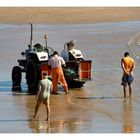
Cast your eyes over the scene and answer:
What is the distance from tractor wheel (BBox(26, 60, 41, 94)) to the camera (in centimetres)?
2098

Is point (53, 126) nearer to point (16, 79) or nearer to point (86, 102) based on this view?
point (86, 102)

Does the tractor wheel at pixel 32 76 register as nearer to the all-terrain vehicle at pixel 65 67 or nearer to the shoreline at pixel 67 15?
the all-terrain vehicle at pixel 65 67

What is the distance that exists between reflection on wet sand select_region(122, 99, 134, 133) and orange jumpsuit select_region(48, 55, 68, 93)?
207 cm

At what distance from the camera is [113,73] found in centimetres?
2405

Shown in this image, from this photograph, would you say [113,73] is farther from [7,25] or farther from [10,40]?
[7,25]

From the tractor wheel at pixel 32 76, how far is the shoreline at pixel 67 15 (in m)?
22.3

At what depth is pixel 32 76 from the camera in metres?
21.5

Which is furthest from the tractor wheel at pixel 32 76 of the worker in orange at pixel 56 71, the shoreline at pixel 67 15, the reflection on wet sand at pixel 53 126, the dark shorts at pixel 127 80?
the shoreline at pixel 67 15

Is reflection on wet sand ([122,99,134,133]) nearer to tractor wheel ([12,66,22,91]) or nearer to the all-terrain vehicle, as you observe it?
the all-terrain vehicle

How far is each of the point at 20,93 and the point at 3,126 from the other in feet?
16.4

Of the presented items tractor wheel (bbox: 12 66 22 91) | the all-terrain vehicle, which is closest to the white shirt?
the all-terrain vehicle

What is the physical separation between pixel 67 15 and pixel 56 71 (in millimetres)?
26220

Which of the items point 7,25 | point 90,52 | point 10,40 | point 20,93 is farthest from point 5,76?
point 7,25

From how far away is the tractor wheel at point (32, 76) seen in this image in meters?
21.0
